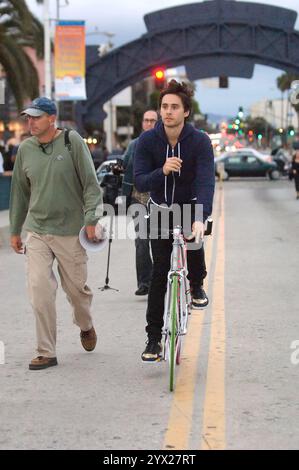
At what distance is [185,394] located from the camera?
6.24 m

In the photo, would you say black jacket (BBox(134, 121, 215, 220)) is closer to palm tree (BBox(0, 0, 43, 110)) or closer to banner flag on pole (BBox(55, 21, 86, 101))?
palm tree (BBox(0, 0, 43, 110))

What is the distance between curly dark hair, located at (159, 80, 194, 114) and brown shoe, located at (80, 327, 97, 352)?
6.15ft

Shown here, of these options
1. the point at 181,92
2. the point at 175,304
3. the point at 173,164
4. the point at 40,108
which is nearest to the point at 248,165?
the point at 40,108

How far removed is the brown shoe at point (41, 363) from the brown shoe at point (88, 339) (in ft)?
1.51

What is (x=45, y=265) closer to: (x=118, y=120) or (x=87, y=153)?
(x=87, y=153)

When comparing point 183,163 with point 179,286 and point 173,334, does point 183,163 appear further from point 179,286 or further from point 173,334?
point 173,334

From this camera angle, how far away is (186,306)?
6.81 metres

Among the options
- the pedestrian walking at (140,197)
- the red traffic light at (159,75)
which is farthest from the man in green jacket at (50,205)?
the red traffic light at (159,75)

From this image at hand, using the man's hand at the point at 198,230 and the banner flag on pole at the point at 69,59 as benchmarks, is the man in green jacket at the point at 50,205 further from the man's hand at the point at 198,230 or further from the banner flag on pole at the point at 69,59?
the banner flag on pole at the point at 69,59

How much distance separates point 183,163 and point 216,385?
4.79ft

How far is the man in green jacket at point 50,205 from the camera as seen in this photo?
7004 mm

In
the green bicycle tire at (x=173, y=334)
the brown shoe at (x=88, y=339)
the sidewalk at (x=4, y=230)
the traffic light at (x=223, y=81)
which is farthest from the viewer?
the traffic light at (x=223, y=81)

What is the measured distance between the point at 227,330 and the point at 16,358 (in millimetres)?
1965

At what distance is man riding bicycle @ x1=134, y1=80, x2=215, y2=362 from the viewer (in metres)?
6.57
